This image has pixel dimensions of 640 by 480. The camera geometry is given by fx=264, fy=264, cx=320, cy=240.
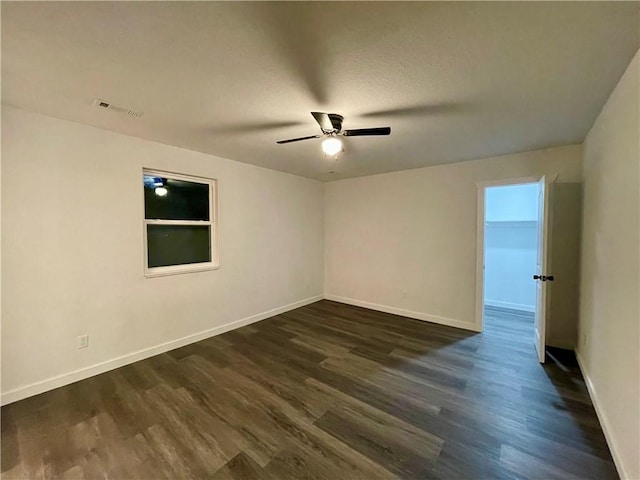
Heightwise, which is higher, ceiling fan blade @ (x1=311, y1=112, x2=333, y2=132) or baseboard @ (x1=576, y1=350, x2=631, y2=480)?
ceiling fan blade @ (x1=311, y1=112, x2=333, y2=132)

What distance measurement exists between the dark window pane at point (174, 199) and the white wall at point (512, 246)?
480 cm

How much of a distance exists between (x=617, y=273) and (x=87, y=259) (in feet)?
14.3

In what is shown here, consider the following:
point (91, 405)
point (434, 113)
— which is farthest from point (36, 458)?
point (434, 113)

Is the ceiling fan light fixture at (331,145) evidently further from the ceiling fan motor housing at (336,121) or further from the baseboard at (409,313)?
the baseboard at (409,313)

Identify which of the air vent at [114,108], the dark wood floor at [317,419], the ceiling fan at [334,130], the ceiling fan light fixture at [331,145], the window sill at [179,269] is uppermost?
the air vent at [114,108]

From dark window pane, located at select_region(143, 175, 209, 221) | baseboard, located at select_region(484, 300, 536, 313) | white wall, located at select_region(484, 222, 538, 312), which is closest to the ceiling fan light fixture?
dark window pane, located at select_region(143, 175, 209, 221)

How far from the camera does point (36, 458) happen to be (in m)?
1.70

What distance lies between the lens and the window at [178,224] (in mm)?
3188

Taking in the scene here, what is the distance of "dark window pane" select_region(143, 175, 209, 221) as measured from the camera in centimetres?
317

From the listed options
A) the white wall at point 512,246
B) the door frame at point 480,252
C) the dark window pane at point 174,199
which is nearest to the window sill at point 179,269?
the dark window pane at point 174,199

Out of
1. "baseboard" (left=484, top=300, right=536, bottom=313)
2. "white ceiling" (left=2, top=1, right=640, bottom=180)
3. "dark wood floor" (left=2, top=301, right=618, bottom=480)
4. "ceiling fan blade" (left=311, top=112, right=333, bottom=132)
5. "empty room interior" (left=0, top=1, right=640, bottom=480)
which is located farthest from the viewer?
"baseboard" (left=484, top=300, right=536, bottom=313)

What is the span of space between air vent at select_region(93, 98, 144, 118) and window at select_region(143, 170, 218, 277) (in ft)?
2.99

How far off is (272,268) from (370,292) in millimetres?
1884

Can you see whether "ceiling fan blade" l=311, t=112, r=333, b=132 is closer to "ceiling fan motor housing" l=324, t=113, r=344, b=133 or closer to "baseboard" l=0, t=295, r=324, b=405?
"ceiling fan motor housing" l=324, t=113, r=344, b=133
